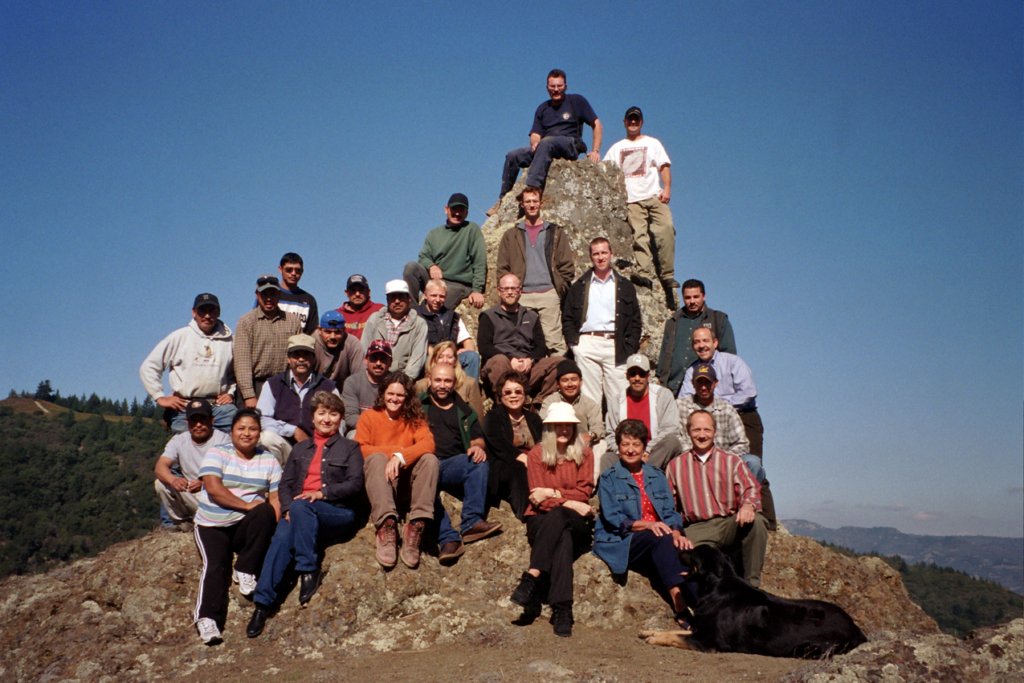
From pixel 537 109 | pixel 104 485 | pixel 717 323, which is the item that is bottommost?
pixel 104 485

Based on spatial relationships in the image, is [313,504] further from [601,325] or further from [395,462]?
[601,325]

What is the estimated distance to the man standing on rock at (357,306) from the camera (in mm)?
9922

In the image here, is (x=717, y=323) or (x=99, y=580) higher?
(x=717, y=323)

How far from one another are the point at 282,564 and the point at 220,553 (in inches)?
24.0

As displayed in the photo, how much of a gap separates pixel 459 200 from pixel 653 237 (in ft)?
14.2

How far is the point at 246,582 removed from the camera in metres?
6.58

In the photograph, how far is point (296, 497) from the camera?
675 cm

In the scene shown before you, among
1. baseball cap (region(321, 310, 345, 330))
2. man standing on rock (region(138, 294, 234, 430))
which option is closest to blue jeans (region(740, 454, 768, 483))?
baseball cap (region(321, 310, 345, 330))

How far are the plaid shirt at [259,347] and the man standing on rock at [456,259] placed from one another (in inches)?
122

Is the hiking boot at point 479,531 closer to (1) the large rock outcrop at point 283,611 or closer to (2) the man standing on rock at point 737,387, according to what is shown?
(1) the large rock outcrop at point 283,611

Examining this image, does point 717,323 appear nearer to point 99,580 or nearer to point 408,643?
point 408,643

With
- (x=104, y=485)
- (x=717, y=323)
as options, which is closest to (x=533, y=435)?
(x=717, y=323)

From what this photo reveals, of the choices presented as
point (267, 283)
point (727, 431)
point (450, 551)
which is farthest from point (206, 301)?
point (727, 431)

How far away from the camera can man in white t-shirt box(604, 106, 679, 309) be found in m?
13.6
